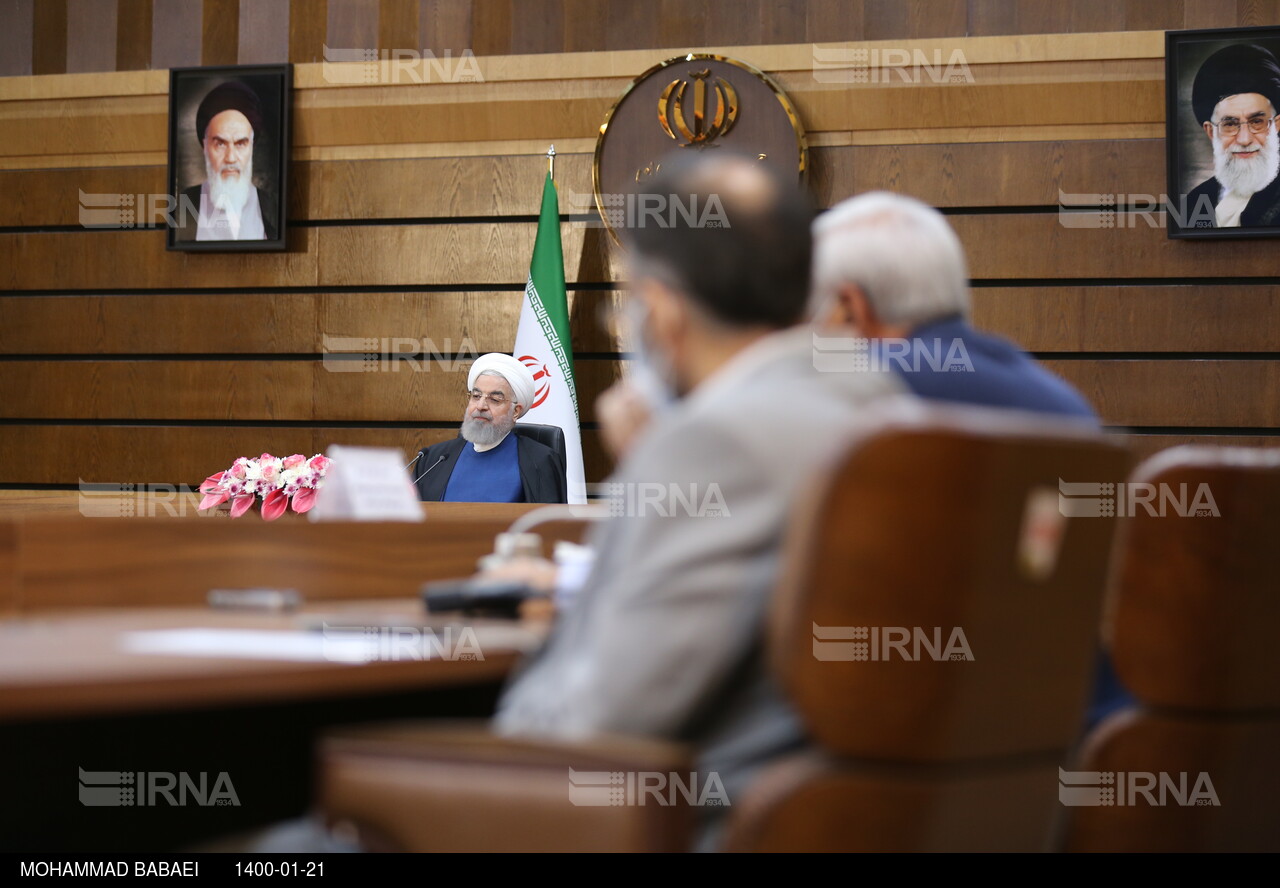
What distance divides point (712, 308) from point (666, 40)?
5654 millimetres

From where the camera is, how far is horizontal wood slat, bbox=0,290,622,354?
22.7 ft

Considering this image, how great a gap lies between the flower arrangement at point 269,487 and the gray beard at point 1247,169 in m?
4.35

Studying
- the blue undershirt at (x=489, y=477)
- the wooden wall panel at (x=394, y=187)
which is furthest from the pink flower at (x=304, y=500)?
the wooden wall panel at (x=394, y=187)

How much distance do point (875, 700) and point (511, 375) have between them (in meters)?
4.86

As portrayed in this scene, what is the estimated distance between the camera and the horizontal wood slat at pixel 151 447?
7.07 m

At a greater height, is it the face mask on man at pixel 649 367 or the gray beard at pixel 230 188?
the gray beard at pixel 230 188

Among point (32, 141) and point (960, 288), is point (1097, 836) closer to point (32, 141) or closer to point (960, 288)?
point (960, 288)

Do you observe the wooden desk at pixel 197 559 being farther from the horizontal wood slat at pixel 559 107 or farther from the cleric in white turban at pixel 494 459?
the horizontal wood slat at pixel 559 107

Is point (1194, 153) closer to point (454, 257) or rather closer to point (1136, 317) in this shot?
point (1136, 317)

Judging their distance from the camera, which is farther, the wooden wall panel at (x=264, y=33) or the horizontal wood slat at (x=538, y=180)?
the wooden wall panel at (x=264, y=33)

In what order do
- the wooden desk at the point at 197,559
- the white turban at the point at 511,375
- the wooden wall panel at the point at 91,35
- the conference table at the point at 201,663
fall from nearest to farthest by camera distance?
the conference table at the point at 201,663 → the wooden desk at the point at 197,559 → the white turban at the point at 511,375 → the wooden wall panel at the point at 91,35

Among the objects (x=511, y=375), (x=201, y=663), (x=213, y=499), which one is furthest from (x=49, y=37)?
(x=201, y=663)

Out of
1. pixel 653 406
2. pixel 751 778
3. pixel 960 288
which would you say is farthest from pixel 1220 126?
pixel 751 778

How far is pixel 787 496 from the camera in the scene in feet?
4.26
